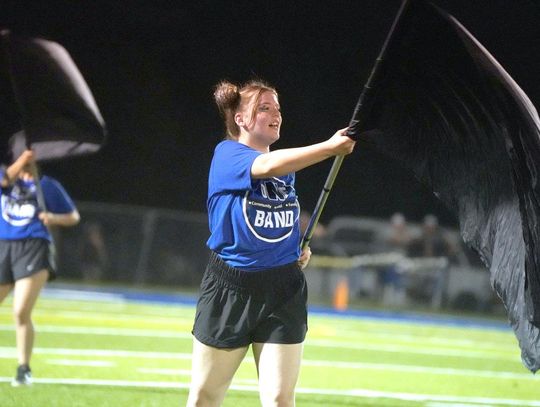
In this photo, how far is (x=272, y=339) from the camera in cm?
529

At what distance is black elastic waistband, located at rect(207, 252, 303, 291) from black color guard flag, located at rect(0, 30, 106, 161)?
12.0ft

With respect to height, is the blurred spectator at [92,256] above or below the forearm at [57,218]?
below

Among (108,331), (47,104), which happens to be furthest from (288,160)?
(108,331)

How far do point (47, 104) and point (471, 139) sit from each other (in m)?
4.48

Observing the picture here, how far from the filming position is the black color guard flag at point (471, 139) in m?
5.07

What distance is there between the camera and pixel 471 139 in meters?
5.39

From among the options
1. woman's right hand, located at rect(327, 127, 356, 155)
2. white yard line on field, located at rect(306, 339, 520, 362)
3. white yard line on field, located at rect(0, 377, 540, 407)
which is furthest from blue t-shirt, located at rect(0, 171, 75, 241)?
white yard line on field, located at rect(306, 339, 520, 362)

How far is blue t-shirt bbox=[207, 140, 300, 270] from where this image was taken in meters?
5.25

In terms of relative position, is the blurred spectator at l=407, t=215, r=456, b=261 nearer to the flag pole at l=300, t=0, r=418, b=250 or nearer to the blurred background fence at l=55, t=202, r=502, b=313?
the blurred background fence at l=55, t=202, r=502, b=313

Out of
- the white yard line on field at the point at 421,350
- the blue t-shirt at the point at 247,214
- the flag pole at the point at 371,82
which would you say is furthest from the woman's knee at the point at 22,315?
the white yard line on field at the point at 421,350

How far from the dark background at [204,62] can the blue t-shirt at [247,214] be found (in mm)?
25543

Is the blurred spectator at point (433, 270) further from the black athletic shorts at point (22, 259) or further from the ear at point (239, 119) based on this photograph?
the ear at point (239, 119)

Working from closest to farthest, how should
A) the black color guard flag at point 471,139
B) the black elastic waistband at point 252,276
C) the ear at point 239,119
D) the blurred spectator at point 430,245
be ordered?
the black color guard flag at point 471,139, the black elastic waistband at point 252,276, the ear at point 239,119, the blurred spectator at point 430,245

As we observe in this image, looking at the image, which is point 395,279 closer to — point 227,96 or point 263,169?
point 227,96
